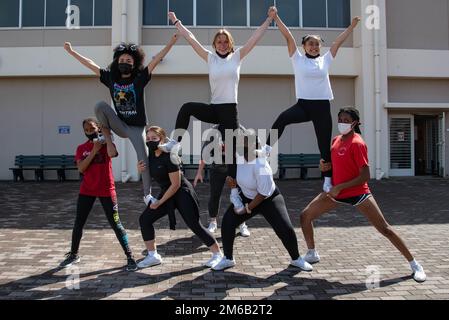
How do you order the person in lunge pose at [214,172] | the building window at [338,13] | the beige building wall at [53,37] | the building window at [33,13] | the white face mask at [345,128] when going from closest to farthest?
the white face mask at [345,128] → the person in lunge pose at [214,172] → the beige building wall at [53,37] → the building window at [33,13] → the building window at [338,13]

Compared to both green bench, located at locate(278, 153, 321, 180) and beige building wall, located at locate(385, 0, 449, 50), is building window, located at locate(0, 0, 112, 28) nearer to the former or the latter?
green bench, located at locate(278, 153, 321, 180)

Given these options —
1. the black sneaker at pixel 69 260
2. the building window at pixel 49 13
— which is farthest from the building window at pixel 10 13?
the black sneaker at pixel 69 260

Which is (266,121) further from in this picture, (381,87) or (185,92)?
(381,87)

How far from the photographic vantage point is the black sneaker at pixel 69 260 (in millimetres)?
5213

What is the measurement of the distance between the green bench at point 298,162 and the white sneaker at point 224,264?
10959 mm

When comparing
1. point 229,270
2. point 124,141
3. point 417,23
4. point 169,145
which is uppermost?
point 417,23

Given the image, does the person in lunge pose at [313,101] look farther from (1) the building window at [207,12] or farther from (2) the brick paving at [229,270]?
(1) the building window at [207,12]

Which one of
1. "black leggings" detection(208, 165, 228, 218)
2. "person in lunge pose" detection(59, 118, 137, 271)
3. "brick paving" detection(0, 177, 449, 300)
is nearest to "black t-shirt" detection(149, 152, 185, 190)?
"person in lunge pose" detection(59, 118, 137, 271)

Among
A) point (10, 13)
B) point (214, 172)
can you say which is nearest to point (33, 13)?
point (10, 13)

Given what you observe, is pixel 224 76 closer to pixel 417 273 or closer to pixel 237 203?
pixel 237 203

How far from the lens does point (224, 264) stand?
5.09 m

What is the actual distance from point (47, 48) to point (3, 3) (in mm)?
2749

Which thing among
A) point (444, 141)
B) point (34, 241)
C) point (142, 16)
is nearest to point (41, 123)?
point (142, 16)

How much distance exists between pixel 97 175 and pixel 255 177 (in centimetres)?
191
